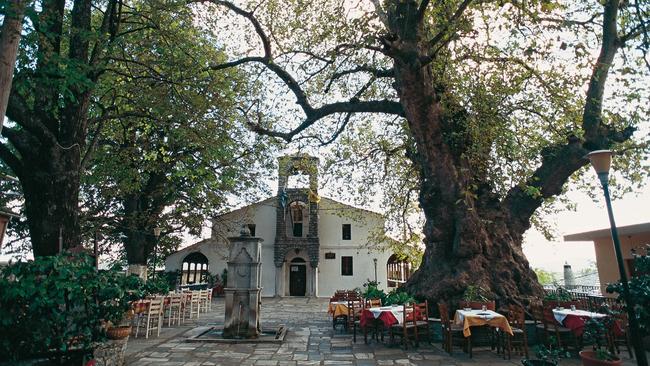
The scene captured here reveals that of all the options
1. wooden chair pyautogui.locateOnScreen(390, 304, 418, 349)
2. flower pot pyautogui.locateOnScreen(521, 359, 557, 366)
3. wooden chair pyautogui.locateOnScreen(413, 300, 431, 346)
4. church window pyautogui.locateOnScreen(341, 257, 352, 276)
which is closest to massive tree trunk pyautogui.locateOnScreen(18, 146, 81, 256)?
wooden chair pyautogui.locateOnScreen(390, 304, 418, 349)

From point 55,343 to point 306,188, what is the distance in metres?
12.1

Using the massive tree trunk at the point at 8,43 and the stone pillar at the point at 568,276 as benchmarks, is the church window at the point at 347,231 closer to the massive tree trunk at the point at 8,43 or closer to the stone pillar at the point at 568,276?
the stone pillar at the point at 568,276

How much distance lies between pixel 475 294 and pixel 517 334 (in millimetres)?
1259

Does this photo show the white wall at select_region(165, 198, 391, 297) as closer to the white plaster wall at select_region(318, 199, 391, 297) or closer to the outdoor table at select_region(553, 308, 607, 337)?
the white plaster wall at select_region(318, 199, 391, 297)

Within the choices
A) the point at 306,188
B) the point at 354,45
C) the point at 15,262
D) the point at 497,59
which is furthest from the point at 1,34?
the point at 306,188

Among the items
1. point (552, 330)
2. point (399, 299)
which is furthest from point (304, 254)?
point (552, 330)

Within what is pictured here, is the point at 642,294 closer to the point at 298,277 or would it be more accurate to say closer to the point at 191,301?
the point at 191,301

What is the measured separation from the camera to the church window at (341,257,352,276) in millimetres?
28000

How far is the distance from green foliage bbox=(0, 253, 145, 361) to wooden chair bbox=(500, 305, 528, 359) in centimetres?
654

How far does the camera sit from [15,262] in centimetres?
505

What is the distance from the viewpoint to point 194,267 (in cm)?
2825

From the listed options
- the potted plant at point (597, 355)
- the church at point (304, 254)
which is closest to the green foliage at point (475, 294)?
the potted plant at point (597, 355)

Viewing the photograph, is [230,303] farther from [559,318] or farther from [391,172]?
[391,172]

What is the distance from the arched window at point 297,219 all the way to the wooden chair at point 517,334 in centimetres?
2107
